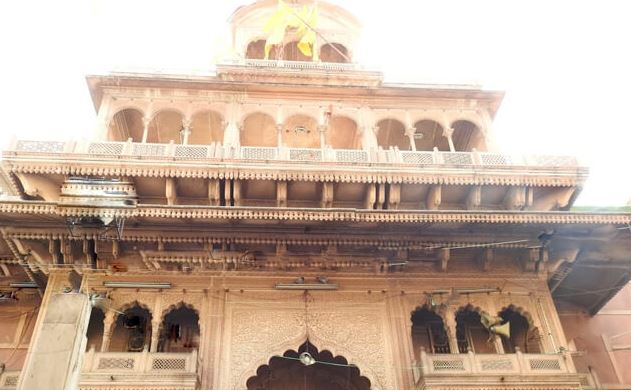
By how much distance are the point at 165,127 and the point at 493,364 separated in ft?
27.6

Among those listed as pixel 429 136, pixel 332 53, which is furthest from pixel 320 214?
pixel 332 53

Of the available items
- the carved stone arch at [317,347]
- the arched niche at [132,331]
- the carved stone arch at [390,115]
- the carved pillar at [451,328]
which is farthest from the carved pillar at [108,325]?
the carved stone arch at [390,115]

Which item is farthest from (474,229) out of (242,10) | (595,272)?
(242,10)

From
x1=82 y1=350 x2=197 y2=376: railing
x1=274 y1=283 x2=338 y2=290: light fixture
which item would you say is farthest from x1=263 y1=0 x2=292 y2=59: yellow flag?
x1=82 y1=350 x2=197 y2=376: railing

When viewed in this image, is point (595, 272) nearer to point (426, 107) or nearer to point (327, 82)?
point (426, 107)

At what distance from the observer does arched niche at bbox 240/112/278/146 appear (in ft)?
39.2

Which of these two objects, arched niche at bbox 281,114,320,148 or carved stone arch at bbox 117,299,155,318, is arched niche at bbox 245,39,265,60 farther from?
carved stone arch at bbox 117,299,155,318

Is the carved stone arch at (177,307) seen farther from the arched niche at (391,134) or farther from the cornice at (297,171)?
the arched niche at (391,134)

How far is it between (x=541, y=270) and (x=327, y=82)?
5939 mm

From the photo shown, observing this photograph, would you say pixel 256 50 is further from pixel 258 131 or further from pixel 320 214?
pixel 320 214

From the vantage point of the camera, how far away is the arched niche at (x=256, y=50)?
44.7 feet

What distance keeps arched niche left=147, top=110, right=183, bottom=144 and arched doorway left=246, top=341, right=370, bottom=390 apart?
5.60 meters

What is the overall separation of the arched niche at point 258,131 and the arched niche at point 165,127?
1.45 m

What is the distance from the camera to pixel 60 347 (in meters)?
5.86
